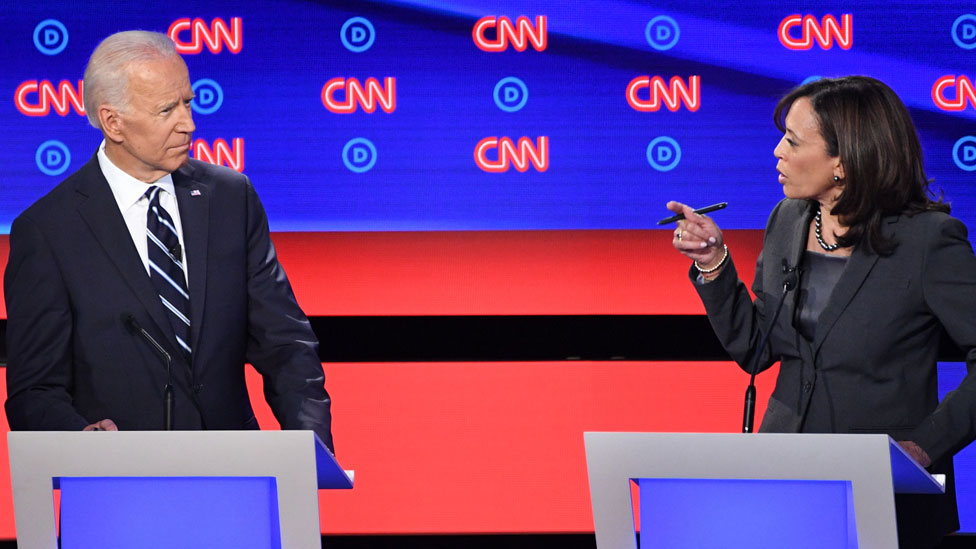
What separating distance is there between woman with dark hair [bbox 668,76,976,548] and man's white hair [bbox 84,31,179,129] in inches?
45.1

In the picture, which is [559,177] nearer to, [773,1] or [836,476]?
[773,1]

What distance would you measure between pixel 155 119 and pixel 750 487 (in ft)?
4.74

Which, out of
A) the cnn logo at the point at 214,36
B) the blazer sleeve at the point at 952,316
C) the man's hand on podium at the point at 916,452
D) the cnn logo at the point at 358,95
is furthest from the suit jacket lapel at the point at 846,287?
the cnn logo at the point at 214,36

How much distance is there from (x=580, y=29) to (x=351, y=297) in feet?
3.68

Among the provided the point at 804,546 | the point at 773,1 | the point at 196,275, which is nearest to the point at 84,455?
the point at 196,275

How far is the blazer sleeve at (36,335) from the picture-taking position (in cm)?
238

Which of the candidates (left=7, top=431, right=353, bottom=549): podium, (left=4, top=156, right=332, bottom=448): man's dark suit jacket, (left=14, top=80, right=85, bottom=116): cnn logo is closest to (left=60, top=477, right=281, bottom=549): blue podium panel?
(left=7, top=431, right=353, bottom=549): podium

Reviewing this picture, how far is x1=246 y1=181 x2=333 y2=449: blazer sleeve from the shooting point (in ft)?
8.17

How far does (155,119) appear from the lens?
8.10 feet

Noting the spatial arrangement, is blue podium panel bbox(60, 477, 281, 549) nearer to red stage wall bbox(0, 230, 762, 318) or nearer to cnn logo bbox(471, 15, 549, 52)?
red stage wall bbox(0, 230, 762, 318)

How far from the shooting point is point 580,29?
365 cm

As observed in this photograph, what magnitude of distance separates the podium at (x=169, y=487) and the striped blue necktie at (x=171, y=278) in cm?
64

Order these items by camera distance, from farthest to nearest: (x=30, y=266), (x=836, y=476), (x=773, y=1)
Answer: (x=773, y=1), (x=30, y=266), (x=836, y=476)

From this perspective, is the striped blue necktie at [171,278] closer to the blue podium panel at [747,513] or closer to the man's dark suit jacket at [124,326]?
the man's dark suit jacket at [124,326]
